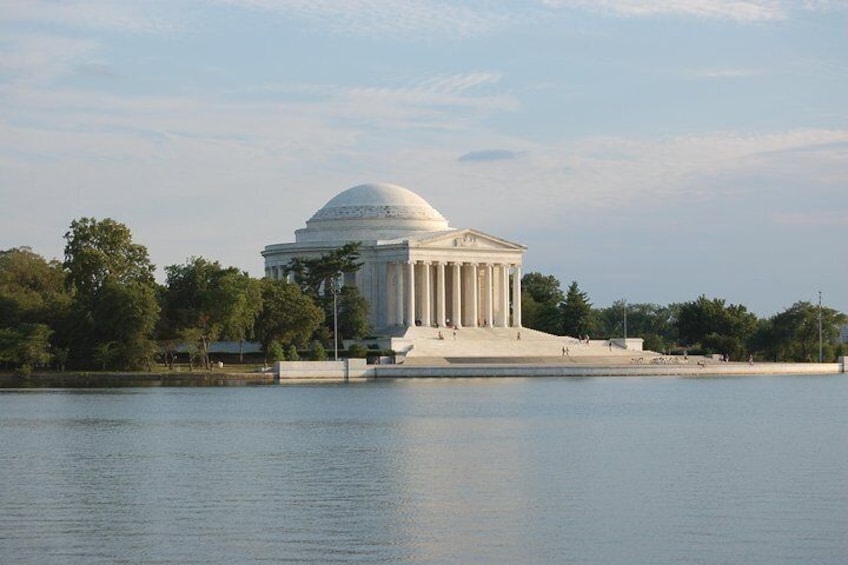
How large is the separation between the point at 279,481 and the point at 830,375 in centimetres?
8543

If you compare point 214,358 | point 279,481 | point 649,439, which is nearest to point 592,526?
point 279,481

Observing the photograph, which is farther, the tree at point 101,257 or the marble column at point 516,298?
the marble column at point 516,298

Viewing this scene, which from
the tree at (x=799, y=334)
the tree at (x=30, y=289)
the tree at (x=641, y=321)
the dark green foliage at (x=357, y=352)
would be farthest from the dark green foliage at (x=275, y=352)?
the tree at (x=641, y=321)

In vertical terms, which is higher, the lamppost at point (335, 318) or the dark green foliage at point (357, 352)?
the lamppost at point (335, 318)

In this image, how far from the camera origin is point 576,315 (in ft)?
450

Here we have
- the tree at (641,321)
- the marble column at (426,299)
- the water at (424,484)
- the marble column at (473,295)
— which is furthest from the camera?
the tree at (641,321)

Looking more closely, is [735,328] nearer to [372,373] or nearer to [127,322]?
[372,373]

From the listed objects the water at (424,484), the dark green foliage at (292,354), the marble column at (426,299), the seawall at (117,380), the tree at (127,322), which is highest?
the marble column at (426,299)

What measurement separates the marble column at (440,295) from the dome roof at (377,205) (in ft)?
24.7

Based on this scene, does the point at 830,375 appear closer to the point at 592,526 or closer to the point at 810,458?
the point at 810,458

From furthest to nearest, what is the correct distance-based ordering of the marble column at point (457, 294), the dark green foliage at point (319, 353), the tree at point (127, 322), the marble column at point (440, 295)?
the marble column at point (457, 294), the marble column at point (440, 295), the dark green foliage at point (319, 353), the tree at point (127, 322)

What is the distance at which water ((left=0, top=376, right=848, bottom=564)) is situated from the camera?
95.8 feet

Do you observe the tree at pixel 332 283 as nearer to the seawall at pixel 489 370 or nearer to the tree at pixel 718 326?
the seawall at pixel 489 370

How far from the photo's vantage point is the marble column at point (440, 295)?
132 metres
